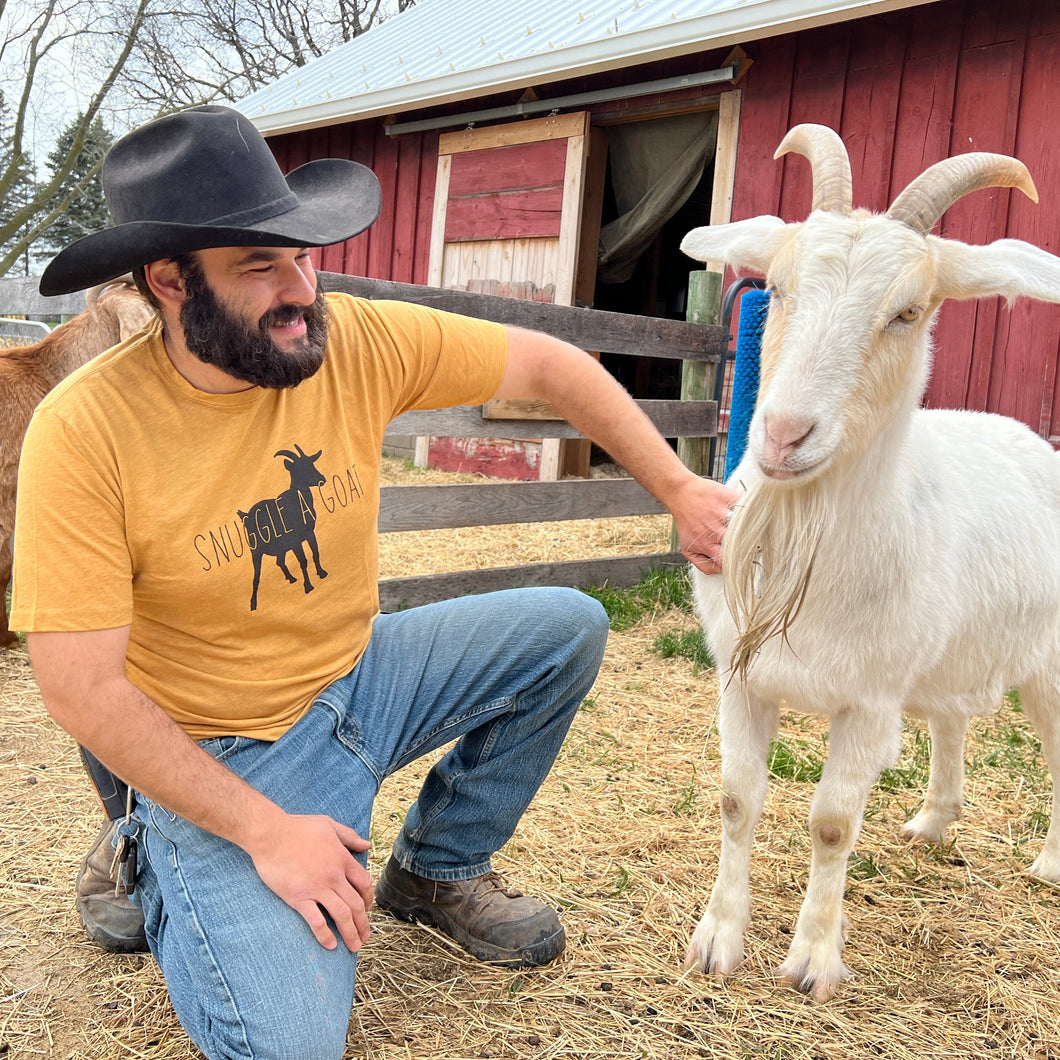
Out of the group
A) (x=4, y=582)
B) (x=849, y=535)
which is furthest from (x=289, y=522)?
(x=4, y=582)

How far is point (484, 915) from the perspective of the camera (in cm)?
230

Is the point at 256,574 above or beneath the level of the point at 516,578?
above

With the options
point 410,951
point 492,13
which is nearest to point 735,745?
point 410,951

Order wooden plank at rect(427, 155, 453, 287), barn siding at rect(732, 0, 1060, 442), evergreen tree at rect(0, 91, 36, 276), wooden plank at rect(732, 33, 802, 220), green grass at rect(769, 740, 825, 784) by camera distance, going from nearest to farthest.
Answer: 1. green grass at rect(769, 740, 825, 784)
2. barn siding at rect(732, 0, 1060, 442)
3. wooden plank at rect(732, 33, 802, 220)
4. wooden plank at rect(427, 155, 453, 287)
5. evergreen tree at rect(0, 91, 36, 276)

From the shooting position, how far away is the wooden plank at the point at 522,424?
182 inches

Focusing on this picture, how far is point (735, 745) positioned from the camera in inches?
93.8

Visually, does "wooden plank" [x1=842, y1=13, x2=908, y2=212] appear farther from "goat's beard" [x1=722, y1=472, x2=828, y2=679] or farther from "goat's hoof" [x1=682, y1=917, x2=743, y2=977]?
"goat's hoof" [x1=682, y1=917, x2=743, y2=977]

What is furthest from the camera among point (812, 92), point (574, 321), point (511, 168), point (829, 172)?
point (511, 168)

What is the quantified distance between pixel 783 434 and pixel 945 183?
0.74 meters

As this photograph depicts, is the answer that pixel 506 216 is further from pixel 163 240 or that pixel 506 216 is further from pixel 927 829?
pixel 163 240

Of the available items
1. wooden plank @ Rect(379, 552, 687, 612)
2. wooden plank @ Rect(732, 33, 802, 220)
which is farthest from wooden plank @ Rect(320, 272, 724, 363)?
wooden plank @ Rect(732, 33, 802, 220)

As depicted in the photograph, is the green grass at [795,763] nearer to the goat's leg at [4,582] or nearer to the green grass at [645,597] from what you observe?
the green grass at [645,597]

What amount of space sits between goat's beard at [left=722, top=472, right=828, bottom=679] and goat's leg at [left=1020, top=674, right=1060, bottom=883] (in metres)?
1.14

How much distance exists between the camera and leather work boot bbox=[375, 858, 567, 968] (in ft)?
7.44
